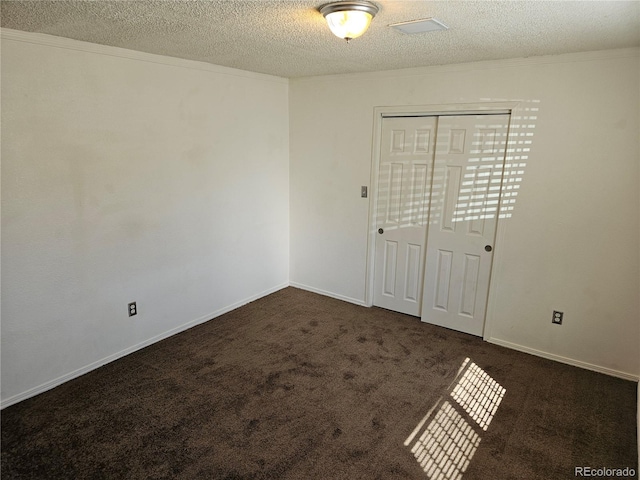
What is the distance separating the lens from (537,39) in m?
2.71

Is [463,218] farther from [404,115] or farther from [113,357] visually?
→ [113,357]

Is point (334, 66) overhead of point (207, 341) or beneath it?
overhead

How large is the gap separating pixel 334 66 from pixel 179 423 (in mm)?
3141

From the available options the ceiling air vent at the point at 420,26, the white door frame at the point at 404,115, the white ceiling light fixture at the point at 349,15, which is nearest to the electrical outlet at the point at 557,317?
the white door frame at the point at 404,115

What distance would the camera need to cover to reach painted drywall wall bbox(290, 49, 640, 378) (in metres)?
3.04

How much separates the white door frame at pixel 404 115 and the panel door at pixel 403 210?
45mm

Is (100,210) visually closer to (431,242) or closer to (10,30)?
(10,30)

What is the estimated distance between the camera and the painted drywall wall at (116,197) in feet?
8.95

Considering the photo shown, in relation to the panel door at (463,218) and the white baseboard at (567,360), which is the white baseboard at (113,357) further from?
the white baseboard at (567,360)

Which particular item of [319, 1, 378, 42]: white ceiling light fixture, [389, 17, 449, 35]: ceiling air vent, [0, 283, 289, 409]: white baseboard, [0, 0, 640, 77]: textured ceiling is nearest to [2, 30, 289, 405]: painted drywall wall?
[0, 283, 289, 409]: white baseboard

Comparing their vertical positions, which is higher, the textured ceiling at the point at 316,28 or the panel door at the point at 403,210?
the textured ceiling at the point at 316,28

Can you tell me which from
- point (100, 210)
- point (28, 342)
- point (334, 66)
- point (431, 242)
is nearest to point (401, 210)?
point (431, 242)

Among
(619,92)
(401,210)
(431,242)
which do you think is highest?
(619,92)

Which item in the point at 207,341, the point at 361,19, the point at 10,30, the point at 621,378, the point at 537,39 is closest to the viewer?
the point at 361,19
